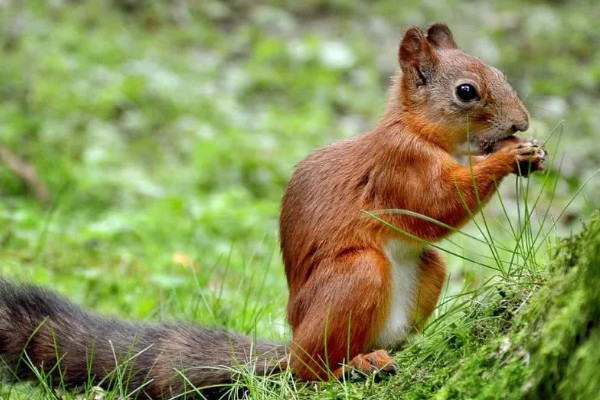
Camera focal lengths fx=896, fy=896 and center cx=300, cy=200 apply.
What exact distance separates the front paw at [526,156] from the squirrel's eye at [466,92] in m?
0.31

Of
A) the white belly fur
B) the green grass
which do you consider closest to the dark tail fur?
the green grass

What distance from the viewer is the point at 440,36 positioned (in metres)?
3.73

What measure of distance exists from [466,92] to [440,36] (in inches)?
19.0

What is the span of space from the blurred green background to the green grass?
0.07 feet

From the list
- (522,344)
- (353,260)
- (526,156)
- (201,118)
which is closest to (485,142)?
(526,156)

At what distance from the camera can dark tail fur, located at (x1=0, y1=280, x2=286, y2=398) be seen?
305cm

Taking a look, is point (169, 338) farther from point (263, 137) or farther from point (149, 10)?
point (149, 10)

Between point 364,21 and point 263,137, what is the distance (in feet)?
12.1

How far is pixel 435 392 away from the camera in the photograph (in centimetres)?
247

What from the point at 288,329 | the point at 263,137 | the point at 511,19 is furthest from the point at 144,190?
the point at 511,19

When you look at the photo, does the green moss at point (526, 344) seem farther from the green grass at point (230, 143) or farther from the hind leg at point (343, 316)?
the hind leg at point (343, 316)

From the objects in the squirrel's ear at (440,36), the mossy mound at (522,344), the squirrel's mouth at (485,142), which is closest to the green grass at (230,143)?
the mossy mound at (522,344)

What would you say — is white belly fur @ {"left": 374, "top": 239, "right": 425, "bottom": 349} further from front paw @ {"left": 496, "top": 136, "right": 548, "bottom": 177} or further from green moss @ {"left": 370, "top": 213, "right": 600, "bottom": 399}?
front paw @ {"left": 496, "top": 136, "right": 548, "bottom": 177}

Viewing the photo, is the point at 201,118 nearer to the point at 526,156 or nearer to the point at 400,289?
the point at 400,289
